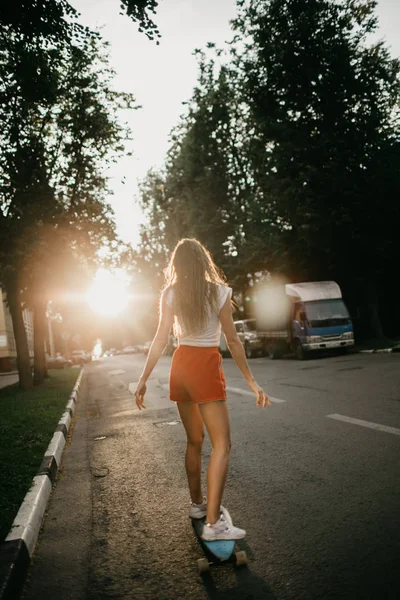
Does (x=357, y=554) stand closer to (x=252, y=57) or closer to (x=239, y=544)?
(x=239, y=544)

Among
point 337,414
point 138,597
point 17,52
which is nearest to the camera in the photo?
point 138,597

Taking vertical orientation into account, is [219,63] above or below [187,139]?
above

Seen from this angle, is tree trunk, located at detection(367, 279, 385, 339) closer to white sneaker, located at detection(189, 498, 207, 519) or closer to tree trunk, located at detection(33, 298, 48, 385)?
tree trunk, located at detection(33, 298, 48, 385)

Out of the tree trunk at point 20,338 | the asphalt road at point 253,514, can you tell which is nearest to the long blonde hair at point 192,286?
the asphalt road at point 253,514

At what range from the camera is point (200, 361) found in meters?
3.43

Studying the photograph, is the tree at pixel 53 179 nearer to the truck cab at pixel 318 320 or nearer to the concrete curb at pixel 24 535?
the truck cab at pixel 318 320

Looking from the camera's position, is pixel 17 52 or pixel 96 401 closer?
pixel 17 52

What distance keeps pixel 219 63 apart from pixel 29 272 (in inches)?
840

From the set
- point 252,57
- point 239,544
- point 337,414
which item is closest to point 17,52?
point 337,414

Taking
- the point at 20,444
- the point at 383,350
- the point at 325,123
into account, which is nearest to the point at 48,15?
the point at 20,444

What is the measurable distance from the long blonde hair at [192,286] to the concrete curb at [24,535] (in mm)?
1830

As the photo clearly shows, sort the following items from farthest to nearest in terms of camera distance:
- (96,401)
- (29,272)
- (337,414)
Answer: (29,272) → (96,401) → (337,414)

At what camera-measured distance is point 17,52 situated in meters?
10.5

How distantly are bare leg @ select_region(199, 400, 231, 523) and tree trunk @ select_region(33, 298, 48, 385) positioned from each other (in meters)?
18.4
